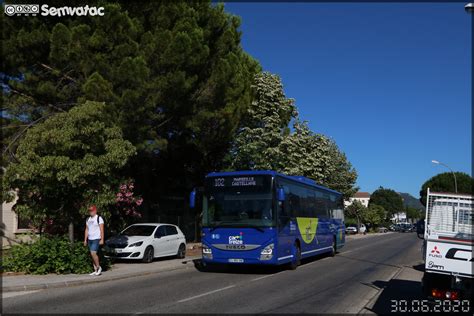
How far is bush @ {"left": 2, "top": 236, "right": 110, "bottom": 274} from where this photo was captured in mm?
13859

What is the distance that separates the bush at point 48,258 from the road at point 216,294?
4.95ft

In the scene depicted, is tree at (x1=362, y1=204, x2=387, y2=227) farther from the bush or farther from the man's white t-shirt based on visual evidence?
the man's white t-shirt

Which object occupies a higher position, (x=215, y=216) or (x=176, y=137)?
(x=176, y=137)

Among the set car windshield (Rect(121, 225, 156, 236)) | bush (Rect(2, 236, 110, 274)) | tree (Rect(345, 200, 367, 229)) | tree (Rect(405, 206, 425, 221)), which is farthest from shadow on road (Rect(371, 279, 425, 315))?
tree (Rect(405, 206, 425, 221))

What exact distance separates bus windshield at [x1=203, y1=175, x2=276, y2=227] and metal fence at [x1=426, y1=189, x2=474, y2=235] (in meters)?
6.72

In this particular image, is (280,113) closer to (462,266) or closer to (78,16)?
(78,16)

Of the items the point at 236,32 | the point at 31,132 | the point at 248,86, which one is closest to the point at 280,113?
the point at 248,86

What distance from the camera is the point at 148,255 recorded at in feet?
59.9

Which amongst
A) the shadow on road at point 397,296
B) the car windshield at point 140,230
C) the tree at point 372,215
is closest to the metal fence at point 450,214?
the shadow on road at point 397,296

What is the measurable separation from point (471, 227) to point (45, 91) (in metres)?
15.5

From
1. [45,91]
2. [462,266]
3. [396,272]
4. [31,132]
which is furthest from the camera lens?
[45,91]

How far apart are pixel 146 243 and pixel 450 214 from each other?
11939 millimetres

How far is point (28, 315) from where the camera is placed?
8.41 m

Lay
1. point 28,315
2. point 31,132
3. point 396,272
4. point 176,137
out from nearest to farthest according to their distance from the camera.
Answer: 1. point 28,315
2. point 31,132
3. point 396,272
4. point 176,137
